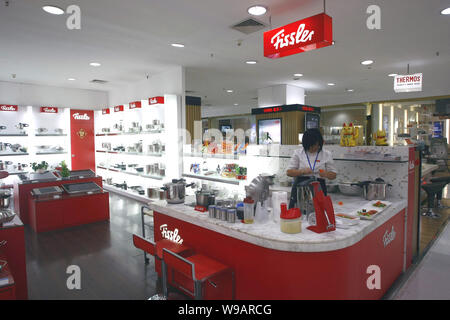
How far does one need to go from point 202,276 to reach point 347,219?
1.22 metres

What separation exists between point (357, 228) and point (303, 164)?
1.07 meters

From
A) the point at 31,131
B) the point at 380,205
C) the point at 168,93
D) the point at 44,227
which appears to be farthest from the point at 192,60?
the point at 31,131

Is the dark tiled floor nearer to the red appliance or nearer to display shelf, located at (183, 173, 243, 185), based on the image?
display shelf, located at (183, 173, 243, 185)

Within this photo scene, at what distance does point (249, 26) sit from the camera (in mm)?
4023

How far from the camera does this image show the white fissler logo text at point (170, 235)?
2.75 meters

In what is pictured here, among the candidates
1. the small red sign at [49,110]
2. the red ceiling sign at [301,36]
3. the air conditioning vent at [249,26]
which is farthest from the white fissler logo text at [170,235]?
the small red sign at [49,110]

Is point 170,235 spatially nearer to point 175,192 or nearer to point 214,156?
point 175,192

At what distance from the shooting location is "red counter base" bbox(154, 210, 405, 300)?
1.93m

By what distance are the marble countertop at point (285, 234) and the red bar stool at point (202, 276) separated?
26cm

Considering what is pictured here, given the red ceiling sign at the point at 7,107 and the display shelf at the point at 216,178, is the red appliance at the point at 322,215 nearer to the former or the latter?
the display shelf at the point at 216,178

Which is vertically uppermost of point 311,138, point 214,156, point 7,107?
point 7,107

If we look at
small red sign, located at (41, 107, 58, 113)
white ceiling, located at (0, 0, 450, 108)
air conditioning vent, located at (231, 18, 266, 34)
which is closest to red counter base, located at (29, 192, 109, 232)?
white ceiling, located at (0, 0, 450, 108)

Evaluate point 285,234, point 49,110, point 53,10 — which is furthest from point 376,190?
point 49,110

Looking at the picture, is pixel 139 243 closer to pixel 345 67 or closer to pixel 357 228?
pixel 357 228
